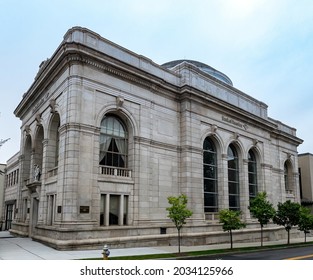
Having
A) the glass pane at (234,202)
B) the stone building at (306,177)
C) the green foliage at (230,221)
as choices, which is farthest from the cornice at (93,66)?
the stone building at (306,177)

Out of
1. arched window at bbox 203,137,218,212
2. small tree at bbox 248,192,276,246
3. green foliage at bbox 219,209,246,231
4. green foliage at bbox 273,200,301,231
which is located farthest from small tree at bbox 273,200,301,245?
green foliage at bbox 219,209,246,231

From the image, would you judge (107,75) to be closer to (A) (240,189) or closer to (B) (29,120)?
(B) (29,120)

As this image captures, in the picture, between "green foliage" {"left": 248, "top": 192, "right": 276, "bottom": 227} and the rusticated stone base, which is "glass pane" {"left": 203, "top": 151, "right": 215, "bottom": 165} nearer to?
"green foliage" {"left": 248, "top": 192, "right": 276, "bottom": 227}

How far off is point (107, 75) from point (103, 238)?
38.3ft

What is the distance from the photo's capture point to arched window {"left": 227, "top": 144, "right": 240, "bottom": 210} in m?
33.1

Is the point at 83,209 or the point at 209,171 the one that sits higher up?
the point at 209,171

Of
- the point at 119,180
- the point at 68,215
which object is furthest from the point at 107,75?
the point at 68,215

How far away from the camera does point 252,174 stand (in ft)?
121

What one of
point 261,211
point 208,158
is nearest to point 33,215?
point 208,158

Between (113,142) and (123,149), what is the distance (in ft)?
3.42

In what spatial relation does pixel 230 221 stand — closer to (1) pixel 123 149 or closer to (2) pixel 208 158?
(2) pixel 208 158

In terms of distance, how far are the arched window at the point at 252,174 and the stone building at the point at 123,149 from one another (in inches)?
80.7

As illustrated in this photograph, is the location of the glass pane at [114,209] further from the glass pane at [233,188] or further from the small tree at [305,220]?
the small tree at [305,220]

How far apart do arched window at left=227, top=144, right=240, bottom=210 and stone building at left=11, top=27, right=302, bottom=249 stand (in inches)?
4.3
